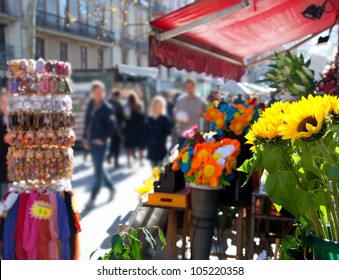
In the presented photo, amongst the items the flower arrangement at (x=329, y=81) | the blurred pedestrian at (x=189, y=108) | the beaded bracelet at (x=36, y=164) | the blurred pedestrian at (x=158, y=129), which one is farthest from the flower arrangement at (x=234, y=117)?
the blurred pedestrian at (x=189, y=108)

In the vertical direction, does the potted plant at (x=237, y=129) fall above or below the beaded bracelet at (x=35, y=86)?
below

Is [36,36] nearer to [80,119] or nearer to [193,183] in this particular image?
[193,183]

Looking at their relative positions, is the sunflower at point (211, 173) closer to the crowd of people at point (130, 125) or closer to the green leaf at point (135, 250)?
the green leaf at point (135, 250)

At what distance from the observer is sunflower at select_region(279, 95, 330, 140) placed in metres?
0.99

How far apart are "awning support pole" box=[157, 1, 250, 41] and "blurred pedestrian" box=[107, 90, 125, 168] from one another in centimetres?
469

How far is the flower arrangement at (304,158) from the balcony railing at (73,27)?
124 inches

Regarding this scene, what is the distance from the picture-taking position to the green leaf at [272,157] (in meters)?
1.07

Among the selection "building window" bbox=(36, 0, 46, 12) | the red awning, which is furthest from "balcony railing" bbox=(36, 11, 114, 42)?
the red awning

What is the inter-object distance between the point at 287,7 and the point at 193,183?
1979mm

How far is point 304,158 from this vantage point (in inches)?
42.0

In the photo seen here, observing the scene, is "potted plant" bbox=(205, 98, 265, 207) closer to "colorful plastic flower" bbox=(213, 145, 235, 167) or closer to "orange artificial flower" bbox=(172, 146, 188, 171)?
"colorful plastic flower" bbox=(213, 145, 235, 167)

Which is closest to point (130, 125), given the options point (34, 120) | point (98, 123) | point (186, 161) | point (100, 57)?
point (98, 123)

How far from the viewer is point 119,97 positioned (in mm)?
8445

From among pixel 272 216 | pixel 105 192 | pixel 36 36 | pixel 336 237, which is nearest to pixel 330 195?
pixel 336 237
